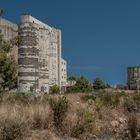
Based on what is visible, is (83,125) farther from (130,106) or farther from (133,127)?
(130,106)

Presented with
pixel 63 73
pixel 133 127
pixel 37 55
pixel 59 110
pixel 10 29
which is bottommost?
pixel 133 127

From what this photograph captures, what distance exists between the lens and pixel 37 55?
88250mm

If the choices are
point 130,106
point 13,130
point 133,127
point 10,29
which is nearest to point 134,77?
point 10,29

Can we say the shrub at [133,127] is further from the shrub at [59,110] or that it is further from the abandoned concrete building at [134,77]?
the abandoned concrete building at [134,77]

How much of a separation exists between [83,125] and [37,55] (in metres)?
76.6

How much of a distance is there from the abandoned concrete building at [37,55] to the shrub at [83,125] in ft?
198

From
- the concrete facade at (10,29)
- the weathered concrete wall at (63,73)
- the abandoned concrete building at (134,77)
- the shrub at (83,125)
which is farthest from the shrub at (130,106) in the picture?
the weathered concrete wall at (63,73)

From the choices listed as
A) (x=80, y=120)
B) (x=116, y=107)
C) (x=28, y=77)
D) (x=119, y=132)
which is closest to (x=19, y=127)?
(x=80, y=120)

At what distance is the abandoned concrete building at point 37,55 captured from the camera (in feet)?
269

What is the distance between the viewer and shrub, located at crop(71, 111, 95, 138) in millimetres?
11906

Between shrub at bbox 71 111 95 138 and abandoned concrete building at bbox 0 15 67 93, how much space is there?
6031 cm

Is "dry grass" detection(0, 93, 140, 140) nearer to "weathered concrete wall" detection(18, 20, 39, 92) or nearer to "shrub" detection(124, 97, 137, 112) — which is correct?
"shrub" detection(124, 97, 137, 112)

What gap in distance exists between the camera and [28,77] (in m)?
82.2

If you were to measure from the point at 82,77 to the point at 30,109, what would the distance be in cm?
9645
